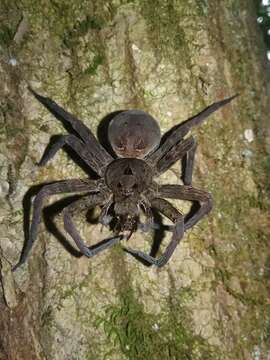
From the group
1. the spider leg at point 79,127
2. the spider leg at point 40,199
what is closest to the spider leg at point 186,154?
the spider leg at point 79,127

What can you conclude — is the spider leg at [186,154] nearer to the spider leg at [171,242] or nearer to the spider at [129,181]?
the spider at [129,181]

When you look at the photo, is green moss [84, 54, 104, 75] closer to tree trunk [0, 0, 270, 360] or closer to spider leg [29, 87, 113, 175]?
tree trunk [0, 0, 270, 360]

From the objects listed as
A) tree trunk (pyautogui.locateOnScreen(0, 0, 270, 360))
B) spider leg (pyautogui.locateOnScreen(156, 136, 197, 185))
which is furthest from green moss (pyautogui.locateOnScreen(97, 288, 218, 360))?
spider leg (pyautogui.locateOnScreen(156, 136, 197, 185))

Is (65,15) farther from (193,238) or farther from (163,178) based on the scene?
(193,238)

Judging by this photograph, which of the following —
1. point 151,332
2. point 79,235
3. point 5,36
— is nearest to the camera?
point 151,332

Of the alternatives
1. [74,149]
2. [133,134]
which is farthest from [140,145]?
[74,149]

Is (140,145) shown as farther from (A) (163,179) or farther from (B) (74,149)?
(B) (74,149)

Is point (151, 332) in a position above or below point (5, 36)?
below

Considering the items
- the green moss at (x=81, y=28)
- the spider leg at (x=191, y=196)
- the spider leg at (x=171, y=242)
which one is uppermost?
the green moss at (x=81, y=28)
